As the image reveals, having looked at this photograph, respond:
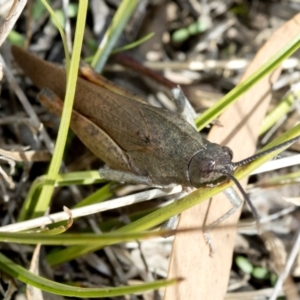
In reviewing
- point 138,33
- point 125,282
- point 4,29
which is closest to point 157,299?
point 125,282

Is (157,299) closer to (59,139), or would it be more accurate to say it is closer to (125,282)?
(125,282)

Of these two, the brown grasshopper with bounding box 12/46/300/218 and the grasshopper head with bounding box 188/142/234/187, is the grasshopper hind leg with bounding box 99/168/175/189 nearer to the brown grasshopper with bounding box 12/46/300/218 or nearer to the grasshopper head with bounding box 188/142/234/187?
the brown grasshopper with bounding box 12/46/300/218

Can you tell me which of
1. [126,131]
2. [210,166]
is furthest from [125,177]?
[210,166]

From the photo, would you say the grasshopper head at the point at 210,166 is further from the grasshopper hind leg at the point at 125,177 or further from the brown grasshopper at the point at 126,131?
the grasshopper hind leg at the point at 125,177

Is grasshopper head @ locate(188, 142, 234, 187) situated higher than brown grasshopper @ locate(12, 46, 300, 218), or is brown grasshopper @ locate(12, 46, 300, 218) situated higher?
brown grasshopper @ locate(12, 46, 300, 218)

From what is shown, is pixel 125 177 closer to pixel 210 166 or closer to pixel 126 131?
pixel 126 131

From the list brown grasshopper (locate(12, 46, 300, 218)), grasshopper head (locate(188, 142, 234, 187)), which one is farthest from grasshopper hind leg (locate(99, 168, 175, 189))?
grasshopper head (locate(188, 142, 234, 187))
